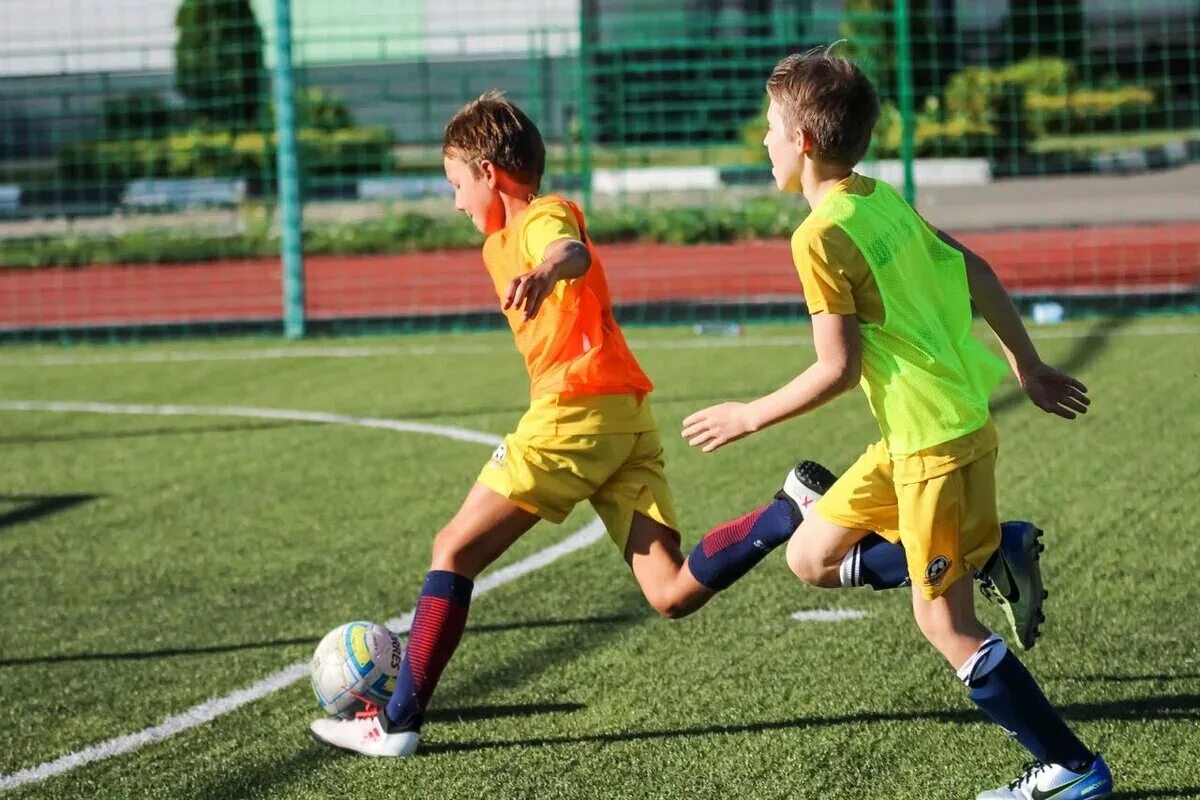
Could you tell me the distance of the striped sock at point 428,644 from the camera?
13.4ft

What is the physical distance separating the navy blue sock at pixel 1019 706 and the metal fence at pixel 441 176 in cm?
941

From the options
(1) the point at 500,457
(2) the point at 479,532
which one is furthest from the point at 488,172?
(2) the point at 479,532

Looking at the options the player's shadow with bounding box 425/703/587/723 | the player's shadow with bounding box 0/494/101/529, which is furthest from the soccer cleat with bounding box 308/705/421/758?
the player's shadow with bounding box 0/494/101/529

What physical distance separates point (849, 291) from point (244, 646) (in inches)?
95.3

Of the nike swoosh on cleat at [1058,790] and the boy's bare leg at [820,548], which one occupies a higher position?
the boy's bare leg at [820,548]

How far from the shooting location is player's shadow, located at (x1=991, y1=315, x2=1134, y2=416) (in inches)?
334

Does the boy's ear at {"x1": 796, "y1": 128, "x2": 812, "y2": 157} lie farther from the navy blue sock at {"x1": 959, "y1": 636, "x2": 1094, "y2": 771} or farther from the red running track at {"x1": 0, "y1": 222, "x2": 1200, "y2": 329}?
the red running track at {"x1": 0, "y1": 222, "x2": 1200, "y2": 329}

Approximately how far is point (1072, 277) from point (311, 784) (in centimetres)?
1234

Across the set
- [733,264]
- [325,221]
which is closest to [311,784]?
[733,264]

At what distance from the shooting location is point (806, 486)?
158 inches

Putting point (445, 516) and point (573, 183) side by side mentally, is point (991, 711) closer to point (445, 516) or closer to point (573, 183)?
point (445, 516)

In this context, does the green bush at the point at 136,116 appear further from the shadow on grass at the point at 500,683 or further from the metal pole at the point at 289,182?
the shadow on grass at the point at 500,683

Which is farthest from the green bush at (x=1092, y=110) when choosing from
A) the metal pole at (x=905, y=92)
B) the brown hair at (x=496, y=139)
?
the brown hair at (x=496, y=139)

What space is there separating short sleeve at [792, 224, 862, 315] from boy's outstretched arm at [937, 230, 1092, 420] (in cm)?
38
